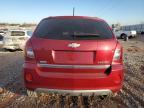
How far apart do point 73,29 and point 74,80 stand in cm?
99

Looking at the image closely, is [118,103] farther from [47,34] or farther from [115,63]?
[47,34]

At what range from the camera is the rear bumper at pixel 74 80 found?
477 centimetres

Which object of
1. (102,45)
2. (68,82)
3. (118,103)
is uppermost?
(102,45)

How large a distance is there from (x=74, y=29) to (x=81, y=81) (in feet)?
3.32

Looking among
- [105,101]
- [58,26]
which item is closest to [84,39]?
[58,26]

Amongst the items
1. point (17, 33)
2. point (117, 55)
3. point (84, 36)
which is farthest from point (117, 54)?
point (17, 33)

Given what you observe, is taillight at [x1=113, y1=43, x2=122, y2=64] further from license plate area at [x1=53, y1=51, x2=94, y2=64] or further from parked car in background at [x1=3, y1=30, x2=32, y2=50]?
parked car in background at [x1=3, y1=30, x2=32, y2=50]

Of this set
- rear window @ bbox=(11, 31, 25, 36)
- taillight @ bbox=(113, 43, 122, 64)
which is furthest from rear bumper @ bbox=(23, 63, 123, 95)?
rear window @ bbox=(11, 31, 25, 36)

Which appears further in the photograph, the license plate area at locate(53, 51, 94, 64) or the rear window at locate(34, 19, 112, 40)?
the rear window at locate(34, 19, 112, 40)

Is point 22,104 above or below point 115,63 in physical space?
below

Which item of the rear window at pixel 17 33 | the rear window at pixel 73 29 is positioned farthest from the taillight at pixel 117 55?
the rear window at pixel 17 33

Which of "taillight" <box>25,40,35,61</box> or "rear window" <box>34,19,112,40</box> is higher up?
"rear window" <box>34,19,112,40</box>

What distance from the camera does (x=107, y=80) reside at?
4.85 m

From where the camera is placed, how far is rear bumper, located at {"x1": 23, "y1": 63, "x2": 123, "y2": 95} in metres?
4.77
